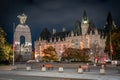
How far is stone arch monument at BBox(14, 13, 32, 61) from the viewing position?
108250mm

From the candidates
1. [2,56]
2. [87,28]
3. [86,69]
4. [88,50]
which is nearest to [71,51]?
[88,50]

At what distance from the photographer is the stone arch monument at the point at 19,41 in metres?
108

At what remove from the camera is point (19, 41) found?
111375mm

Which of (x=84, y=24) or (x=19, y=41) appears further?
(x=84, y=24)

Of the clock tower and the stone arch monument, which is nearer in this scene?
the stone arch monument

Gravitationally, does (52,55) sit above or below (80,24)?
below

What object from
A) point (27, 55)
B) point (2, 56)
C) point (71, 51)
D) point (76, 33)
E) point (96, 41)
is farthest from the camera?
point (76, 33)

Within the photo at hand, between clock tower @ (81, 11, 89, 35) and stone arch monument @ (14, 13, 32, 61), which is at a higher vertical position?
clock tower @ (81, 11, 89, 35)

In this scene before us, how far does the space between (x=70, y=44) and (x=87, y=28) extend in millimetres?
14837

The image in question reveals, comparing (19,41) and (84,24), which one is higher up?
(84,24)

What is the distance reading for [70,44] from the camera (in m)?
200

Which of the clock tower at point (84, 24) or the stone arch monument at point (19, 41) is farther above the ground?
the clock tower at point (84, 24)

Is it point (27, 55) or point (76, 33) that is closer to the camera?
point (27, 55)

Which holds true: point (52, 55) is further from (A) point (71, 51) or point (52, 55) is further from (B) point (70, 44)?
(B) point (70, 44)
